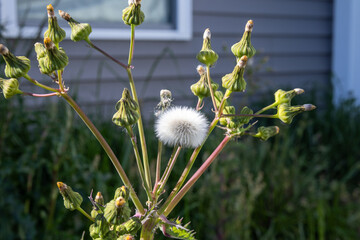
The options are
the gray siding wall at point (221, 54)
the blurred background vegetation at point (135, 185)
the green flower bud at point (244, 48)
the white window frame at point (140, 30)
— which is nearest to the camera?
the green flower bud at point (244, 48)

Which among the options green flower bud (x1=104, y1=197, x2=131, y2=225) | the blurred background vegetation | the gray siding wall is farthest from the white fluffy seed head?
the gray siding wall

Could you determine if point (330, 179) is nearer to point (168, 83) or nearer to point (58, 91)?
point (168, 83)

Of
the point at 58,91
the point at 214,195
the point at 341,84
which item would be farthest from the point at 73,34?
the point at 341,84

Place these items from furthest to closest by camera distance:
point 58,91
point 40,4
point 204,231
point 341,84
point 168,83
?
1. point 341,84
2. point 168,83
3. point 40,4
4. point 204,231
5. point 58,91

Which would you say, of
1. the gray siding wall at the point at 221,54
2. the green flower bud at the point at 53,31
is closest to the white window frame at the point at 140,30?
the gray siding wall at the point at 221,54

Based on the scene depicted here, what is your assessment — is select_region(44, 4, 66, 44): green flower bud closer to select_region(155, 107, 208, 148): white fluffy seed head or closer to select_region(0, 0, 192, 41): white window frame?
select_region(155, 107, 208, 148): white fluffy seed head

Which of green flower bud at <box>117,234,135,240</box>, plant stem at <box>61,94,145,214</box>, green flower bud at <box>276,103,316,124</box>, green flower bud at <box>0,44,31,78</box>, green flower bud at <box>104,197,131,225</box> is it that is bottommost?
green flower bud at <box>117,234,135,240</box>

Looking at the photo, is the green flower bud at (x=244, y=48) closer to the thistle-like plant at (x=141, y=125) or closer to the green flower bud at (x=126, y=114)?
the thistle-like plant at (x=141, y=125)
